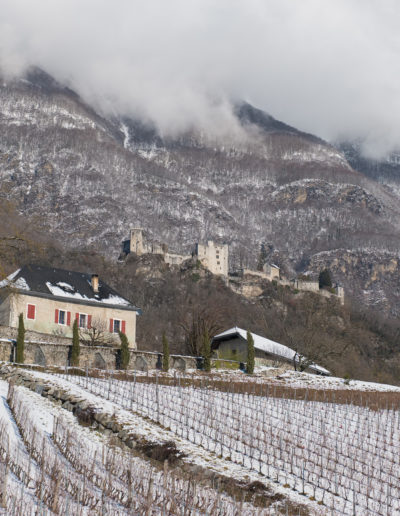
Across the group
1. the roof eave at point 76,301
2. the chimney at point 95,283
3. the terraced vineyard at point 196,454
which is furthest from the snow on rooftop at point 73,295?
the terraced vineyard at point 196,454

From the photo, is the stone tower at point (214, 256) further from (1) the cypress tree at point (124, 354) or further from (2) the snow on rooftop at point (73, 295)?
(1) the cypress tree at point (124, 354)

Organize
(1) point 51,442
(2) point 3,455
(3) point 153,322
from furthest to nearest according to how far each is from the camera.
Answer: (3) point 153,322 → (1) point 51,442 → (2) point 3,455

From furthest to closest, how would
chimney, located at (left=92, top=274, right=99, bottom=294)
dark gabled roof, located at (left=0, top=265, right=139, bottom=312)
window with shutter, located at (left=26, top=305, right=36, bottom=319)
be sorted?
1. chimney, located at (left=92, top=274, right=99, bottom=294)
2. dark gabled roof, located at (left=0, top=265, right=139, bottom=312)
3. window with shutter, located at (left=26, top=305, right=36, bottom=319)

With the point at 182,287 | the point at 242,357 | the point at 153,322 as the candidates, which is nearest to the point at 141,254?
the point at 182,287

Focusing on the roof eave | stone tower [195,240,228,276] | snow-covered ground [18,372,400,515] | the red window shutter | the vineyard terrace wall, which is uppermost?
stone tower [195,240,228,276]

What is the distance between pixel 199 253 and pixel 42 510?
162m

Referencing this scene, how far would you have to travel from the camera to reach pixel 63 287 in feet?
177

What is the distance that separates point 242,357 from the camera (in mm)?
52969

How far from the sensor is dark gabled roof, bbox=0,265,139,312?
169 feet

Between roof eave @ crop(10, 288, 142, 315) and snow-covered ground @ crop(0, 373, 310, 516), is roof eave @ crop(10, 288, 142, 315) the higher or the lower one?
the higher one

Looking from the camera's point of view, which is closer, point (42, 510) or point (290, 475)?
point (42, 510)

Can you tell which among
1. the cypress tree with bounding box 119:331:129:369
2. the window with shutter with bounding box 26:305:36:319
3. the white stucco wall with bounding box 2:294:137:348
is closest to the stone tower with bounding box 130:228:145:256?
the white stucco wall with bounding box 2:294:137:348

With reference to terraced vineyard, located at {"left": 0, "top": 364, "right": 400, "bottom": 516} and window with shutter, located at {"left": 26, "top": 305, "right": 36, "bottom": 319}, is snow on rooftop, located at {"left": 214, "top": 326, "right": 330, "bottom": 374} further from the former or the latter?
terraced vineyard, located at {"left": 0, "top": 364, "right": 400, "bottom": 516}

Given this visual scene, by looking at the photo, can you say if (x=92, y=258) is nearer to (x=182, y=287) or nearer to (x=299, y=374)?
(x=182, y=287)
